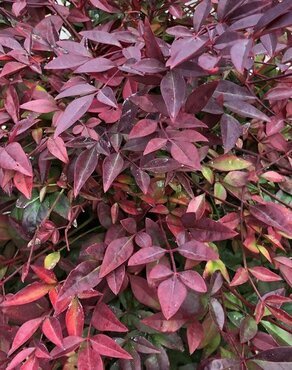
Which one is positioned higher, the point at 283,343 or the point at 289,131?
the point at 289,131

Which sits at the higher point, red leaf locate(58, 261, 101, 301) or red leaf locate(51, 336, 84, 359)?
red leaf locate(58, 261, 101, 301)

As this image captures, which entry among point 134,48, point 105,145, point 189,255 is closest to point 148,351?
point 189,255

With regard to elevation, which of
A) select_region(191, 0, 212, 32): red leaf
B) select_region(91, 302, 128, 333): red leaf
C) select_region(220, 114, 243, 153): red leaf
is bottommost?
select_region(91, 302, 128, 333): red leaf

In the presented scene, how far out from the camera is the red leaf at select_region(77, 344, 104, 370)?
1.88 feet

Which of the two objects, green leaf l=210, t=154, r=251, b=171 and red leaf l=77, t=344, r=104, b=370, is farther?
green leaf l=210, t=154, r=251, b=171

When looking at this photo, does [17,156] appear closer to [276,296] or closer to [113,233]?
[113,233]

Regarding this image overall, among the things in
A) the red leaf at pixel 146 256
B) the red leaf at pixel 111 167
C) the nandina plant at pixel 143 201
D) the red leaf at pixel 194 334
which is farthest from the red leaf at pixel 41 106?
the red leaf at pixel 194 334

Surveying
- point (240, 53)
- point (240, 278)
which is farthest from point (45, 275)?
point (240, 53)

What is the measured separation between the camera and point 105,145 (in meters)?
0.62

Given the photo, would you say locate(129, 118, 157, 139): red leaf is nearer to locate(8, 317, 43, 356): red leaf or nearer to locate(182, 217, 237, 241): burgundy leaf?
locate(182, 217, 237, 241): burgundy leaf

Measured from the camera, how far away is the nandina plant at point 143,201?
573mm

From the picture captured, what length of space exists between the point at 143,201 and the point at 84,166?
4.8 inches

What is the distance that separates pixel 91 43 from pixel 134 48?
20 cm

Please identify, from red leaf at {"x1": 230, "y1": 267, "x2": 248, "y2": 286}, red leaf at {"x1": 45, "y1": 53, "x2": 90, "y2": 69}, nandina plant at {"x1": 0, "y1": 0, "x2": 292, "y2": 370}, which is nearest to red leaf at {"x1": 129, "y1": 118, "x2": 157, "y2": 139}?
nandina plant at {"x1": 0, "y1": 0, "x2": 292, "y2": 370}
